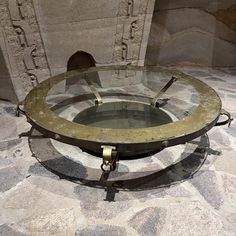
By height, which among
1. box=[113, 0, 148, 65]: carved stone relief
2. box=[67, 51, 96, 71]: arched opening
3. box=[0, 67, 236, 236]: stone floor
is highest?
box=[113, 0, 148, 65]: carved stone relief

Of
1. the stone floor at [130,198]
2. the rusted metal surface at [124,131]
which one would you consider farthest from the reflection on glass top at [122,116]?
the rusted metal surface at [124,131]

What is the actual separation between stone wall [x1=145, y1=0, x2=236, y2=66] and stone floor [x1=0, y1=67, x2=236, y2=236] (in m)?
1.94

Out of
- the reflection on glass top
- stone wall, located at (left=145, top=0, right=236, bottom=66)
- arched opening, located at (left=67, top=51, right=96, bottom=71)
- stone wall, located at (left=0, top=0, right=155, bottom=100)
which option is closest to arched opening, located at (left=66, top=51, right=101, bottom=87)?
arched opening, located at (left=67, top=51, right=96, bottom=71)

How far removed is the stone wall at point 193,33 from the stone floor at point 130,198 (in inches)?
76.4

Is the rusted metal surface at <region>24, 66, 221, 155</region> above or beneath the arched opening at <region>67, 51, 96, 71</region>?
above

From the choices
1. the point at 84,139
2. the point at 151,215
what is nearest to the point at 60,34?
the point at 84,139

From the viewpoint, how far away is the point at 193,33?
407cm

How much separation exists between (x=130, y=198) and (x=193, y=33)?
9.11 feet

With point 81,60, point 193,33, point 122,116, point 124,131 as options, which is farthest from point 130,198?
point 193,33

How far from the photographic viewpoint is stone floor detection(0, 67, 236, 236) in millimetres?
1743

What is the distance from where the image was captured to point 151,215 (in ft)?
5.99

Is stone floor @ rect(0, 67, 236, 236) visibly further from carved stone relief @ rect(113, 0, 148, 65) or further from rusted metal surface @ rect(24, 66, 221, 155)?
carved stone relief @ rect(113, 0, 148, 65)

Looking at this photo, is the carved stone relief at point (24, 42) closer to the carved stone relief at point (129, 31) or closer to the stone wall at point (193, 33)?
A: the carved stone relief at point (129, 31)

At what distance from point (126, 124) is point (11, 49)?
1.21m
